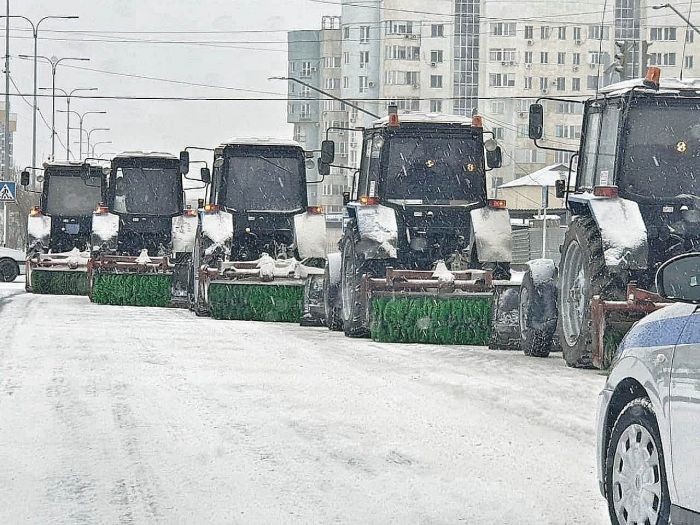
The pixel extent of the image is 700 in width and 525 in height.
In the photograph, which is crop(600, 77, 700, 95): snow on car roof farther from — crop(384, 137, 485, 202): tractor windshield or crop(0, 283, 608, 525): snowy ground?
crop(384, 137, 485, 202): tractor windshield

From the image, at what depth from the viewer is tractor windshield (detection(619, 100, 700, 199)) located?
42.5 feet

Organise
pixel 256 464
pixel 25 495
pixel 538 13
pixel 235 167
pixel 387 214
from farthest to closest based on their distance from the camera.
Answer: pixel 538 13 < pixel 235 167 < pixel 387 214 < pixel 256 464 < pixel 25 495

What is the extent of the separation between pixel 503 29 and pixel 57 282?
91.1 meters

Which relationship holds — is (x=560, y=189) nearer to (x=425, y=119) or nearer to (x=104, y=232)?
(x=425, y=119)

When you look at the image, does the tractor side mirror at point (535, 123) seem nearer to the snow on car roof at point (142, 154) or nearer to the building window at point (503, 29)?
the snow on car roof at point (142, 154)

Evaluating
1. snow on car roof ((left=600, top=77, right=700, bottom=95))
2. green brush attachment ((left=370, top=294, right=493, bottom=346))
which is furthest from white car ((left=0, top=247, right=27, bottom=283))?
snow on car roof ((left=600, top=77, right=700, bottom=95))

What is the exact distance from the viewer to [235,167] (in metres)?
23.2

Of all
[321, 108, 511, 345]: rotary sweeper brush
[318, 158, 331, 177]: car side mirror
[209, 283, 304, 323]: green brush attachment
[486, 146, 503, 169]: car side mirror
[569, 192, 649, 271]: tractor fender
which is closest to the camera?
[569, 192, 649, 271]: tractor fender

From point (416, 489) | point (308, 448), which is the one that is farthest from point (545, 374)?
point (416, 489)

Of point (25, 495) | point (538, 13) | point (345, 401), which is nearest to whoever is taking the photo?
point (25, 495)

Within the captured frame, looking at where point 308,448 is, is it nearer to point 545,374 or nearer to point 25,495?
point 25,495

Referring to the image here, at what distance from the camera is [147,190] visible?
93.3 ft

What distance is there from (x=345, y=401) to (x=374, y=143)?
805 cm

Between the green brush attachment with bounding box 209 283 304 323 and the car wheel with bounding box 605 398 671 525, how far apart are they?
1541cm
